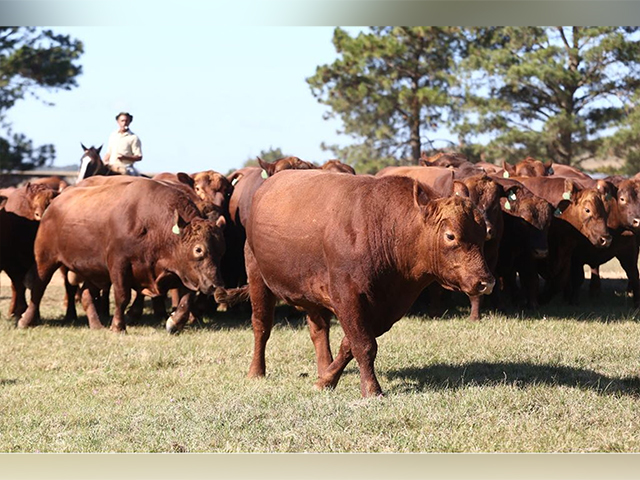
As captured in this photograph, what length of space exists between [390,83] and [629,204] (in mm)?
13587

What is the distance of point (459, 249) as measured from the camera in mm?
6953

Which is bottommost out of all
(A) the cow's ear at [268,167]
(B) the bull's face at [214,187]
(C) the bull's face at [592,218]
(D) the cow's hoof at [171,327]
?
(D) the cow's hoof at [171,327]

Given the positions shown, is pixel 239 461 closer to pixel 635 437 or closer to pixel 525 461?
pixel 525 461

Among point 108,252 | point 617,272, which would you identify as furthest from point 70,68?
point 617,272

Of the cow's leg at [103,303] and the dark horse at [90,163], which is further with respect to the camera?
the dark horse at [90,163]

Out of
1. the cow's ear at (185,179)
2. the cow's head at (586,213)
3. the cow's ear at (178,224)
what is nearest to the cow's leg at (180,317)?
the cow's ear at (178,224)

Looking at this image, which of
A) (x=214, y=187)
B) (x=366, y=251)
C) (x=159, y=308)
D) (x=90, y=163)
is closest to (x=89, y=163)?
(x=90, y=163)

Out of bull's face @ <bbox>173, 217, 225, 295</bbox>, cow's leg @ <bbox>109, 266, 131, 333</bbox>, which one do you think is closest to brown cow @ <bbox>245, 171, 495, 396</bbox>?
bull's face @ <bbox>173, 217, 225, 295</bbox>

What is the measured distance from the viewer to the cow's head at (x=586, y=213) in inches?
513

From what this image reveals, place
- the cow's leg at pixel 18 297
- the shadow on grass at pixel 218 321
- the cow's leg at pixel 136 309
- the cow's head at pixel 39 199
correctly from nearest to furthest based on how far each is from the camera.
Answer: the shadow on grass at pixel 218 321 < the cow's leg at pixel 136 309 < the cow's leg at pixel 18 297 < the cow's head at pixel 39 199

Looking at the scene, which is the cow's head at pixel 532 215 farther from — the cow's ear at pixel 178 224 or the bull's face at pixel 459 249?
the bull's face at pixel 459 249

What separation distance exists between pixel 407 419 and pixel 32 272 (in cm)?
886

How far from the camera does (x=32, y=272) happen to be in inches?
553
